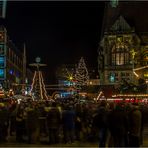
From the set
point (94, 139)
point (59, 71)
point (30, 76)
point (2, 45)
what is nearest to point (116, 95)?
point (94, 139)

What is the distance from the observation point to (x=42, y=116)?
2156cm

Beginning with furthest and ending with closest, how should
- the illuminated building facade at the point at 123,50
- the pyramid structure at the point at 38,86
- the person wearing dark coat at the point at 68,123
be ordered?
the illuminated building facade at the point at 123,50
the pyramid structure at the point at 38,86
the person wearing dark coat at the point at 68,123

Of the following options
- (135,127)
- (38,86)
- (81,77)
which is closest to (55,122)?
(135,127)

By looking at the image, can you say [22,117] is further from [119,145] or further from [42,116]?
[119,145]

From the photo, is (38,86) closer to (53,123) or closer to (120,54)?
(53,123)

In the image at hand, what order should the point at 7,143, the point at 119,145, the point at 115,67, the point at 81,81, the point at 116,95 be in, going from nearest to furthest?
the point at 119,145 → the point at 7,143 → the point at 116,95 → the point at 81,81 → the point at 115,67

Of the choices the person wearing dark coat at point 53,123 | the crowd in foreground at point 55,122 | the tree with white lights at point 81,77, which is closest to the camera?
the crowd in foreground at point 55,122

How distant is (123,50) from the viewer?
9156cm

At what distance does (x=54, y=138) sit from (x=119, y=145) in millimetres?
5266

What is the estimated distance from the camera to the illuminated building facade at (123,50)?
299 feet

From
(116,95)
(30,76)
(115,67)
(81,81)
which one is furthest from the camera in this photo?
(30,76)

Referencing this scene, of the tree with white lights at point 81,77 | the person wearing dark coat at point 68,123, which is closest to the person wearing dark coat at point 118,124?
the person wearing dark coat at point 68,123

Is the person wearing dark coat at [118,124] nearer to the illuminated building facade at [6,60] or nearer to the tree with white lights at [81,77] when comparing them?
the tree with white lights at [81,77]

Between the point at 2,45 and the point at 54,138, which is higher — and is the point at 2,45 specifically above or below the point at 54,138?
above
